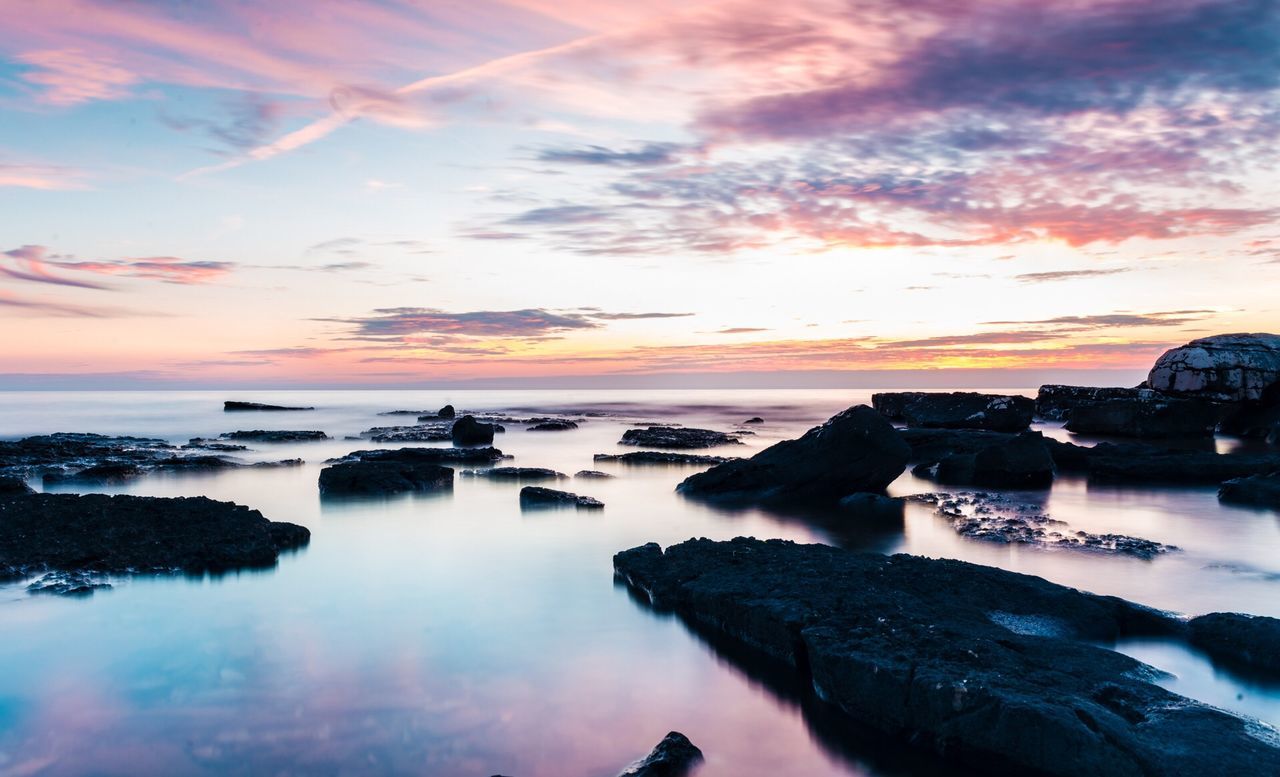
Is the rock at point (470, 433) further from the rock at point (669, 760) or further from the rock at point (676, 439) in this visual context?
the rock at point (669, 760)

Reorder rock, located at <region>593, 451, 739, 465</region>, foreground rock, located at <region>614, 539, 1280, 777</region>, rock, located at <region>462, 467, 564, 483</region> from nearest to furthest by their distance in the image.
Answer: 1. foreground rock, located at <region>614, 539, 1280, 777</region>
2. rock, located at <region>462, 467, 564, 483</region>
3. rock, located at <region>593, 451, 739, 465</region>

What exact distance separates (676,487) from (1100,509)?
1110 cm

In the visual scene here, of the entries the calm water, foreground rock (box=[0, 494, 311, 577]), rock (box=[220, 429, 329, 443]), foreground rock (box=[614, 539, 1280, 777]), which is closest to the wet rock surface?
the calm water

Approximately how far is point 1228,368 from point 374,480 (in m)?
40.0

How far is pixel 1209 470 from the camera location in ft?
83.9

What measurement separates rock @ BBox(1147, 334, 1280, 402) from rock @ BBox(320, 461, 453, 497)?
36.8 m

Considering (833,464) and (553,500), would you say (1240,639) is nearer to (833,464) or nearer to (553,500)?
(833,464)

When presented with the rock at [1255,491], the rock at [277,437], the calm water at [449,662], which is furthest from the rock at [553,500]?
the rock at [277,437]

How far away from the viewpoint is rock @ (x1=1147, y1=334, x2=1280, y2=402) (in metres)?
40.4

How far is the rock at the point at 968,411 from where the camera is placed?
40.4 meters

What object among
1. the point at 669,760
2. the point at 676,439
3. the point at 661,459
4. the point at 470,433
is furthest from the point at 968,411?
the point at 669,760

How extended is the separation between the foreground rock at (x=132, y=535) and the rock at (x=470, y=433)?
72.7 feet

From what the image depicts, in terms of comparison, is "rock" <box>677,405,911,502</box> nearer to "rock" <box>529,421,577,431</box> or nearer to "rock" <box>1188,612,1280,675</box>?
"rock" <box>1188,612,1280,675</box>

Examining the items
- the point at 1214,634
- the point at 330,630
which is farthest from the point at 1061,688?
the point at 330,630
